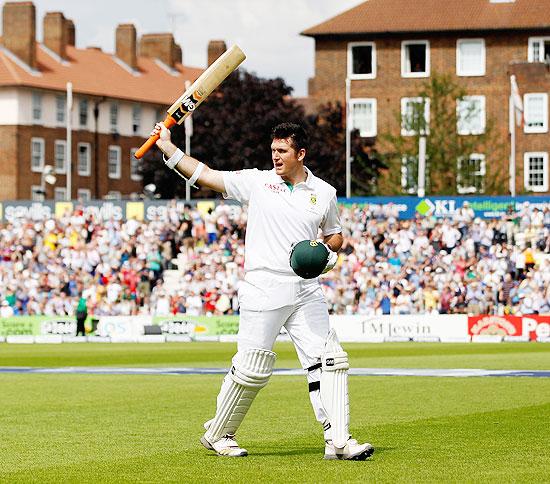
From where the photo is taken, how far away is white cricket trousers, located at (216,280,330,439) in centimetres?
1038

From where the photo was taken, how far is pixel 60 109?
87.9 m

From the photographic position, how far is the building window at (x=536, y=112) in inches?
2926

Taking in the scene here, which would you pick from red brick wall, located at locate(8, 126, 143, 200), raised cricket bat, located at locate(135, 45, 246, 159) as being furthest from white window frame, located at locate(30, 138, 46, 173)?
raised cricket bat, located at locate(135, 45, 246, 159)

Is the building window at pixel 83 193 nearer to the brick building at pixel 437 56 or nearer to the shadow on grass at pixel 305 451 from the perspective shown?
the brick building at pixel 437 56

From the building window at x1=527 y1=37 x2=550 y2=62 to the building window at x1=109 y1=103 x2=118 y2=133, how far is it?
2758 centimetres

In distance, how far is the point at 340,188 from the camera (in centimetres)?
7444

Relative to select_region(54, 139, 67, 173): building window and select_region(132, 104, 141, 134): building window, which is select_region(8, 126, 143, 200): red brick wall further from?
select_region(132, 104, 141, 134): building window

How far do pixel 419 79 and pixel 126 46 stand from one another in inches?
959

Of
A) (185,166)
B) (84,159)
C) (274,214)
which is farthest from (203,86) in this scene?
(84,159)

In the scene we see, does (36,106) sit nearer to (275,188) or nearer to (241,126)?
(241,126)

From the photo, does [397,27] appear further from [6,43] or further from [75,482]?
[75,482]

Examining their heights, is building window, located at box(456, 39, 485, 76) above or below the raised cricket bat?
above

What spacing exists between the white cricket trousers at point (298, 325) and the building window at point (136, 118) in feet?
275

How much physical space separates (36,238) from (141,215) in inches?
133
